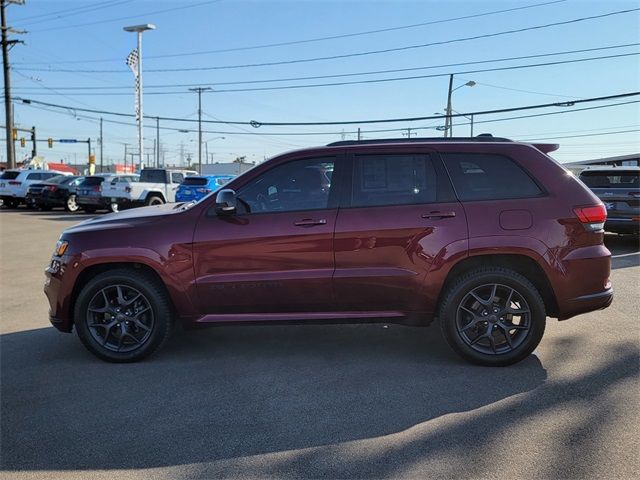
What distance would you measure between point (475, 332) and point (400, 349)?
76cm

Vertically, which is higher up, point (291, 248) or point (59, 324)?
point (291, 248)

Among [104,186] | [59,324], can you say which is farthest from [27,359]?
[104,186]

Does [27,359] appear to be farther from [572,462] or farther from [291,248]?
[572,462]

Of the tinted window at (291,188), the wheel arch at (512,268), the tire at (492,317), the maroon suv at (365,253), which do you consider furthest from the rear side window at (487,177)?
the tinted window at (291,188)

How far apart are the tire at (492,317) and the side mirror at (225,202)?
1939 millimetres

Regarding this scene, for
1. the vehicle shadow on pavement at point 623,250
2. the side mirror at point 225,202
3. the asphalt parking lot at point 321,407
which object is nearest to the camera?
the asphalt parking lot at point 321,407

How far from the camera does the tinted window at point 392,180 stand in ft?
14.9

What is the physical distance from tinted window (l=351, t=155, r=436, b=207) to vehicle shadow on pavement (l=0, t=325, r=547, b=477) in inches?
55.4

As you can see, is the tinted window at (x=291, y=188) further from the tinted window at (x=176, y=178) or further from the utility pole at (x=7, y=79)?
the utility pole at (x=7, y=79)

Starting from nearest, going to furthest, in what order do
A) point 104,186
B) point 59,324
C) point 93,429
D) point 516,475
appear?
point 516,475, point 93,429, point 59,324, point 104,186

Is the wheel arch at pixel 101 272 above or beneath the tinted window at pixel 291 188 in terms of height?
beneath

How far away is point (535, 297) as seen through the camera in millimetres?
4410

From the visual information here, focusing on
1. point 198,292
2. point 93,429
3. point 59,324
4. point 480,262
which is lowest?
point 93,429

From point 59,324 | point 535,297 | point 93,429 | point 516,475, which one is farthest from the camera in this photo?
point 59,324
